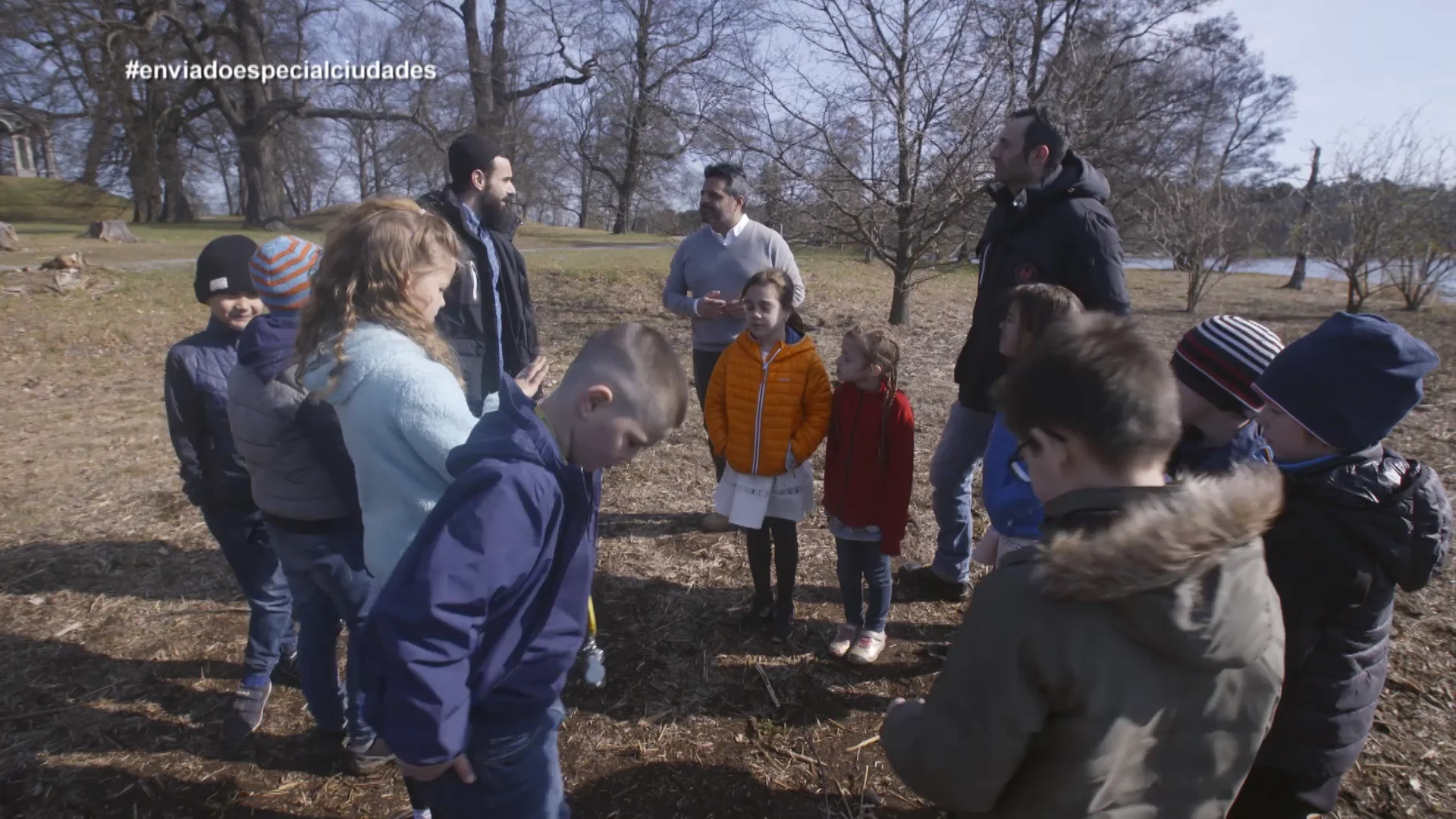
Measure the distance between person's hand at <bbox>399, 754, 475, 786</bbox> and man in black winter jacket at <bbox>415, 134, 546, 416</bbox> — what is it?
6.56ft

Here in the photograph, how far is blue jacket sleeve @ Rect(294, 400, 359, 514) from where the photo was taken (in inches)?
92.7

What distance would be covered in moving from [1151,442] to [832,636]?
92.0 inches

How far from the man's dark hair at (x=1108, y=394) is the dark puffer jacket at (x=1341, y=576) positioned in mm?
672

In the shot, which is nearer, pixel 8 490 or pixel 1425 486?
pixel 1425 486

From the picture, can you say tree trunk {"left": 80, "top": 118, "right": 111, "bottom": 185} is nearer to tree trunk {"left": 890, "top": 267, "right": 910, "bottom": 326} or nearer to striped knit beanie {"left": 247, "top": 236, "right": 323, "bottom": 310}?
tree trunk {"left": 890, "top": 267, "right": 910, "bottom": 326}

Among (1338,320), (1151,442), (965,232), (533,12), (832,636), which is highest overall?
(533,12)

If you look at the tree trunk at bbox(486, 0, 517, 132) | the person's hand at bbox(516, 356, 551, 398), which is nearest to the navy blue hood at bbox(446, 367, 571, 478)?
the person's hand at bbox(516, 356, 551, 398)

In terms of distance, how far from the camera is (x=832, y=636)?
11.1ft

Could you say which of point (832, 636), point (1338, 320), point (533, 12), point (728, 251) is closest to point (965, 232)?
point (728, 251)

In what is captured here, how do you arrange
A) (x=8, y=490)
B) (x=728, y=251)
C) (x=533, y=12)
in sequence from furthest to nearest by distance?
(x=533, y=12)
(x=8, y=490)
(x=728, y=251)

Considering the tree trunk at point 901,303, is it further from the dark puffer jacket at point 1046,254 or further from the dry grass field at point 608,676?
the dark puffer jacket at point 1046,254

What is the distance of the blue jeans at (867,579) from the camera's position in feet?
10.2

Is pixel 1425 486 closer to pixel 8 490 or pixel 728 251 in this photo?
pixel 728 251

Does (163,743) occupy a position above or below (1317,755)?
below
